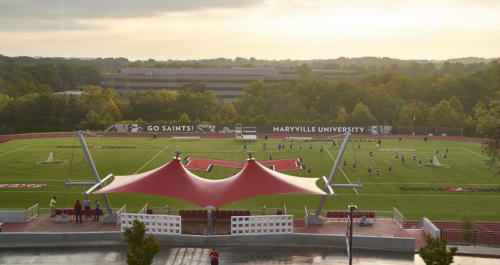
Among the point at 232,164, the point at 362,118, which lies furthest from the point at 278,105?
the point at 232,164

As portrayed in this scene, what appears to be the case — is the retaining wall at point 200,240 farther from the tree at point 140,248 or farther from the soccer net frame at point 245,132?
the soccer net frame at point 245,132

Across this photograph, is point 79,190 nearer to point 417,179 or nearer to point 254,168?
point 254,168

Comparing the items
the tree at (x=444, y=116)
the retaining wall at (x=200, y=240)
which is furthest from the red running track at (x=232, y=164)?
the tree at (x=444, y=116)

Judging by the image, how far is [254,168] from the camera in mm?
30484

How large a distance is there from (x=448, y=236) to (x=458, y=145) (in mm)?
46978

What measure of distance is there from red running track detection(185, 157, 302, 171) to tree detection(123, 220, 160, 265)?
29632 millimetres

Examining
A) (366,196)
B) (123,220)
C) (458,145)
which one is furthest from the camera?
(458,145)

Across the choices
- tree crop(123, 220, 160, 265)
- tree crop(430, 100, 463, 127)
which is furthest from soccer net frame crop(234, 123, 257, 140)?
tree crop(123, 220, 160, 265)

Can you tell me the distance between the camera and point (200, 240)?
88.9ft

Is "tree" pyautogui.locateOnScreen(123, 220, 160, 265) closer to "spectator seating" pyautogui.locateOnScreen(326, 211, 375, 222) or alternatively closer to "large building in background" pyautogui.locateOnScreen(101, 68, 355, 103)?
"spectator seating" pyautogui.locateOnScreen(326, 211, 375, 222)

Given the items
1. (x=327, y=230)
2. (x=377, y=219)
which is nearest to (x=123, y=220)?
(x=327, y=230)

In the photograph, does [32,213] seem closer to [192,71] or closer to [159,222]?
[159,222]

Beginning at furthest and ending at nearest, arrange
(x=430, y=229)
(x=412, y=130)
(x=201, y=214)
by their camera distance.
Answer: (x=412, y=130) < (x=201, y=214) < (x=430, y=229)

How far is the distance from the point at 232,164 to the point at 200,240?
2816 cm
